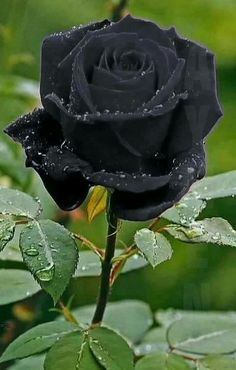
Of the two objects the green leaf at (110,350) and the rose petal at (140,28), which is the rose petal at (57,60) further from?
the green leaf at (110,350)

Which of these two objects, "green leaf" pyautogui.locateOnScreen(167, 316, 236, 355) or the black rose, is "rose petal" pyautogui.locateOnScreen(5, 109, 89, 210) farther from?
"green leaf" pyautogui.locateOnScreen(167, 316, 236, 355)

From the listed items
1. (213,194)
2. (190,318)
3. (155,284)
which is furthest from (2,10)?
(213,194)

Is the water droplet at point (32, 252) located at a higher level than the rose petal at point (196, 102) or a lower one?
lower

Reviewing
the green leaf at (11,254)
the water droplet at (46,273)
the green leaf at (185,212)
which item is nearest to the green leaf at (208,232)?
the green leaf at (185,212)

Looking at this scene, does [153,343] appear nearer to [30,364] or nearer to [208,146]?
[30,364]

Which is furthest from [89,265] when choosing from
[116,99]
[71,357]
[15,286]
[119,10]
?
[119,10]

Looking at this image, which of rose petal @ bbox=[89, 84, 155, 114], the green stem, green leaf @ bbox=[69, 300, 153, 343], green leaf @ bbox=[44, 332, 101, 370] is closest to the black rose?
rose petal @ bbox=[89, 84, 155, 114]
